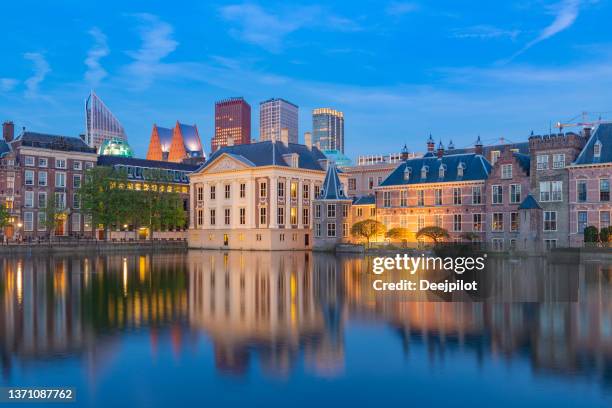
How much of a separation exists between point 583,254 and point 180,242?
6532 centimetres

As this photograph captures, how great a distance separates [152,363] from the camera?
57.3 feet

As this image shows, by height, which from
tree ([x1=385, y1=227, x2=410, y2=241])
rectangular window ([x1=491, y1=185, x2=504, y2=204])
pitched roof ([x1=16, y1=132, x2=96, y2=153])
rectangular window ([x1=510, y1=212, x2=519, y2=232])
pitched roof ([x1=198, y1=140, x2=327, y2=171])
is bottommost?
tree ([x1=385, y1=227, x2=410, y2=241])

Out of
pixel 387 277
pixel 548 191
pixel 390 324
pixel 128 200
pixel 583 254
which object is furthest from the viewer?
pixel 128 200

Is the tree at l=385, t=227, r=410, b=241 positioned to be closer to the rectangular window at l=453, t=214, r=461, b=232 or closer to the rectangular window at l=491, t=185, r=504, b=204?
the rectangular window at l=453, t=214, r=461, b=232

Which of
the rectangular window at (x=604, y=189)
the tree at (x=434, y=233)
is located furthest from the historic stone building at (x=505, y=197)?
the rectangular window at (x=604, y=189)

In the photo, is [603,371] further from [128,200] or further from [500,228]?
[128,200]

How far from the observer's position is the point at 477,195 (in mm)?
80625

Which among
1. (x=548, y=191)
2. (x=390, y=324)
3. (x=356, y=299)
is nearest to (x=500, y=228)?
(x=548, y=191)

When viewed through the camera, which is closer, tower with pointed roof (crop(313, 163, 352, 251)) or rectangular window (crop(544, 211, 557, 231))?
rectangular window (crop(544, 211, 557, 231))

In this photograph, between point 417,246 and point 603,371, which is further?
point 417,246

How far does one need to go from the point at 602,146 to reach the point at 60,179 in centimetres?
8131

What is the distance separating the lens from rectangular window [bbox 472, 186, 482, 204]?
80.3 m

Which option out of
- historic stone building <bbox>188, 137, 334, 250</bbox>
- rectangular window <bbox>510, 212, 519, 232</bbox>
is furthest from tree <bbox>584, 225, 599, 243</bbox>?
historic stone building <bbox>188, 137, 334, 250</bbox>

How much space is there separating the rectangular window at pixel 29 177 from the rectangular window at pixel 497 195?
70338 mm
